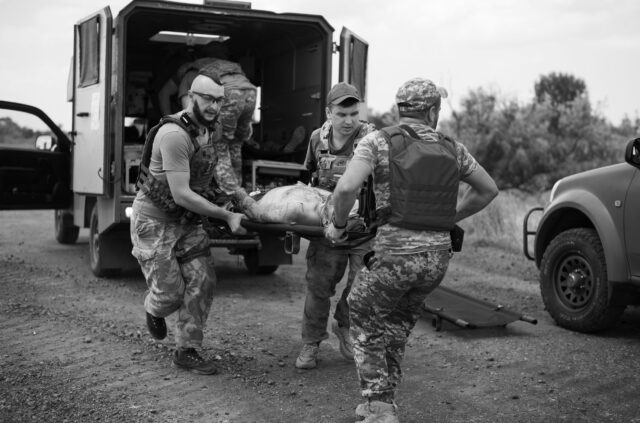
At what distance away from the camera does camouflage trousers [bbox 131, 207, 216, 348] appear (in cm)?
477

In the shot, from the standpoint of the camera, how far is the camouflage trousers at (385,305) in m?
3.70

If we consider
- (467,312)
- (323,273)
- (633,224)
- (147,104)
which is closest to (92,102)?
(147,104)

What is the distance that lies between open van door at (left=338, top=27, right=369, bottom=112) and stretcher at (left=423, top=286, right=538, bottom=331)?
2.24 meters

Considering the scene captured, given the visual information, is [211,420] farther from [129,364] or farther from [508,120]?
[508,120]

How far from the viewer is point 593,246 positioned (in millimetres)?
6035

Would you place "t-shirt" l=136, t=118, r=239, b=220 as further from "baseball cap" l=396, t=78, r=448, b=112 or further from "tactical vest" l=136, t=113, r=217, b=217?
"baseball cap" l=396, t=78, r=448, b=112

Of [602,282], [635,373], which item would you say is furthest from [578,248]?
[635,373]

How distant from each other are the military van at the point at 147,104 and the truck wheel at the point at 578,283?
2593 mm

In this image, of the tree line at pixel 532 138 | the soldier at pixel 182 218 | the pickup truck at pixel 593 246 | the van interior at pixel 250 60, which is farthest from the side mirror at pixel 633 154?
the tree line at pixel 532 138

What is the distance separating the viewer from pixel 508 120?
17.5 metres

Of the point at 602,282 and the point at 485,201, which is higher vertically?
the point at 485,201

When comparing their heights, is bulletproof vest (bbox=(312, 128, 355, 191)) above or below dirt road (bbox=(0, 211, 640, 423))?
above

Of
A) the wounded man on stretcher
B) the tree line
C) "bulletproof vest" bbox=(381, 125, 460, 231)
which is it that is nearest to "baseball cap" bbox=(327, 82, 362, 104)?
the wounded man on stretcher

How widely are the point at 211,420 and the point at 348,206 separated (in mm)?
1318
